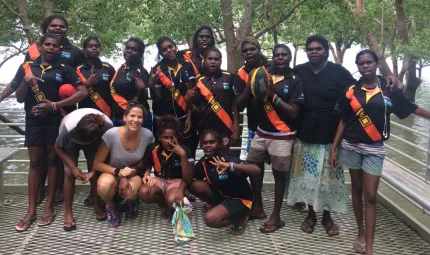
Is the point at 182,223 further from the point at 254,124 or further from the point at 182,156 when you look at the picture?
the point at 254,124

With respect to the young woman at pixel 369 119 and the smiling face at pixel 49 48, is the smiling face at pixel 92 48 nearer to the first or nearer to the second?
the smiling face at pixel 49 48

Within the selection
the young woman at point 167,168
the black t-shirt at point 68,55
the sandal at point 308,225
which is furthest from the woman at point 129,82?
the sandal at point 308,225

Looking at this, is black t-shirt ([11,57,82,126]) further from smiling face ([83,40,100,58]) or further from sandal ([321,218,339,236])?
sandal ([321,218,339,236])

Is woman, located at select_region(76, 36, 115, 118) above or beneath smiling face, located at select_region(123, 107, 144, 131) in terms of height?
above

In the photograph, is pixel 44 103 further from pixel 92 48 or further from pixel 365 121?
pixel 365 121

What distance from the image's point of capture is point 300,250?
3.82 m

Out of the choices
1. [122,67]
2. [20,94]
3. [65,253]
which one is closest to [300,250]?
[65,253]

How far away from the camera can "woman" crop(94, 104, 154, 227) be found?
161 inches

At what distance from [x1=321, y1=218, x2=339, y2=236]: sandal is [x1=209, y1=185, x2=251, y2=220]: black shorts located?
74cm

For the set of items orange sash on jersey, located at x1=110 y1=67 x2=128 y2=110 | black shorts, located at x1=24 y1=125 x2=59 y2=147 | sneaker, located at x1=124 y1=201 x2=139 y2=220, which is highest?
orange sash on jersey, located at x1=110 y1=67 x2=128 y2=110

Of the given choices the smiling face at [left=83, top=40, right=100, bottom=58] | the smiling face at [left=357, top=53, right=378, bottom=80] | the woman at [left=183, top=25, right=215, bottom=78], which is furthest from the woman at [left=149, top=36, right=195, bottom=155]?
the smiling face at [left=357, top=53, right=378, bottom=80]

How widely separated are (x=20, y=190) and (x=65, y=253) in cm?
179

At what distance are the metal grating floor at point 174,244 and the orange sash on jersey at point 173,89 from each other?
1.13 m

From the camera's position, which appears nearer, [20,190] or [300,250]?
[300,250]
